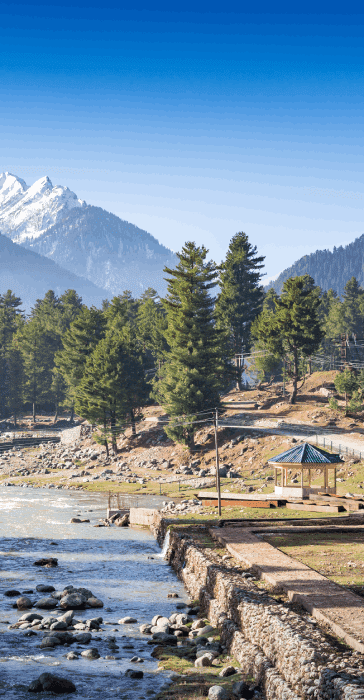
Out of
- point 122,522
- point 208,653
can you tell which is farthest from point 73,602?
point 122,522

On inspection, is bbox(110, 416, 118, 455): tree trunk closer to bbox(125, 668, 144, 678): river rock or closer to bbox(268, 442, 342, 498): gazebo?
bbox(268, 442, 342, 498): gazebo

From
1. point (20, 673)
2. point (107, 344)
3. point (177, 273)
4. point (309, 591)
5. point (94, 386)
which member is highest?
point (177, 273)

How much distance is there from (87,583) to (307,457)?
19.7m

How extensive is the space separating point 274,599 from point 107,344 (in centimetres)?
6153

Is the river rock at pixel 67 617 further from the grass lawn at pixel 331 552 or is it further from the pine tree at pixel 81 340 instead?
the pine tree at pixel 81 340

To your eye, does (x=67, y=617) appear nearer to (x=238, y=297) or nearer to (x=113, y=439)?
(x=113, y=439)

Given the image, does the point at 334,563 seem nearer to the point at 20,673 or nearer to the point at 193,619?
the point at 193,619

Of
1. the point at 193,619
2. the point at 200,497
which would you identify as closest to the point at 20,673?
the point at 193,619

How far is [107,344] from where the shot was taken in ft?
257

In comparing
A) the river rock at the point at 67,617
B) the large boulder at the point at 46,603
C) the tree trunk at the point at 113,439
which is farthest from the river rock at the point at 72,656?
the tree trunk at the point at 113,439

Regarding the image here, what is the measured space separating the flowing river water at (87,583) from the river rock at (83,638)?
0.25 m

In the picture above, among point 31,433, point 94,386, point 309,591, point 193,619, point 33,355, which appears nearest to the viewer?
point 309,591

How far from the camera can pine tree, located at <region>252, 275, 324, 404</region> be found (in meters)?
70.9

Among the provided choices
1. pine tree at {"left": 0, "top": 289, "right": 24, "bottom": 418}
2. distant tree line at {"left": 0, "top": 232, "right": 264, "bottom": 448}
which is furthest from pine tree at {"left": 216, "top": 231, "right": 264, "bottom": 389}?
pine tree at {"left": 0, "top": 289, "right": 24, "bottom": 418}
